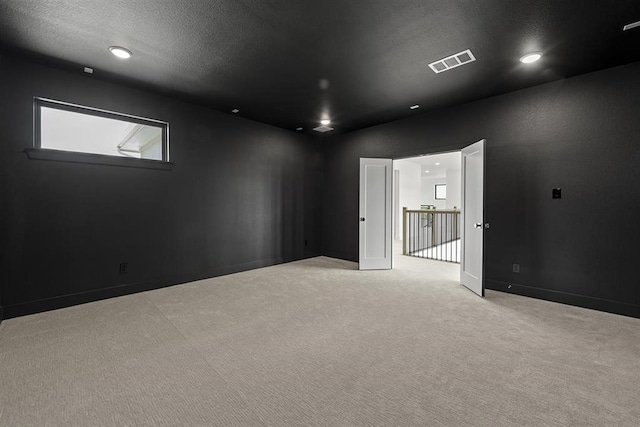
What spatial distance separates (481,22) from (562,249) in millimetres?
2940

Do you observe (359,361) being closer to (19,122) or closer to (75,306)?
(75,306)

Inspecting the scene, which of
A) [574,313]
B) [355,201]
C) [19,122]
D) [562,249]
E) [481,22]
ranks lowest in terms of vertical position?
[574,313]

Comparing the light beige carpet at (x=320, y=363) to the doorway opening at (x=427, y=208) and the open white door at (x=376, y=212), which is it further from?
the doorway opening at (x=427, y=208)

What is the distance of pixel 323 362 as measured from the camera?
2.11 m

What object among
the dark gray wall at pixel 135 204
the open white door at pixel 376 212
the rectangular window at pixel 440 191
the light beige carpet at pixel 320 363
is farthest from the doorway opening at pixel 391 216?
the rectangular window at pixel 440 191

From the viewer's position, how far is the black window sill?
3110mm

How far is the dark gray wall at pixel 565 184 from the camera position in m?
3.13

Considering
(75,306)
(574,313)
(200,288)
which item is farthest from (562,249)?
(75,306)

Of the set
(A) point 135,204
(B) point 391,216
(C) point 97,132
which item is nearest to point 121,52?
(C) point 97,132

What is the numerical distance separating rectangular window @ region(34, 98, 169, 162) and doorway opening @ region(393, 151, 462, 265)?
5.13m

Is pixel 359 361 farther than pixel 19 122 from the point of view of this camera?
No

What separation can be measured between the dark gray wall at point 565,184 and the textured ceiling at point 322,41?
1.18 ft

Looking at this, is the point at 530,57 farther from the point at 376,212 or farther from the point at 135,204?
the point at 135,204

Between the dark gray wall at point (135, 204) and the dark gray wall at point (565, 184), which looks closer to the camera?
the dark gray wall at point (135, 204)
